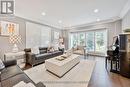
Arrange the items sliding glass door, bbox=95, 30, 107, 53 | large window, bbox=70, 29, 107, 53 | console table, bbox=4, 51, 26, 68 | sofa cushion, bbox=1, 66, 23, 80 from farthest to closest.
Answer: large window, bbox=70, 29, 107, 53
sliding glass door, bbox=95, 30, 107, 53
console table, bbox=4, 51, 26, 68
sofa cushion, bbox=1, 66, 23, 80

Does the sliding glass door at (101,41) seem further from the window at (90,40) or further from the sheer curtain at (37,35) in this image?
the sheer curtain at (37,35)

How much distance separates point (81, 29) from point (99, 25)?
5.45 ft

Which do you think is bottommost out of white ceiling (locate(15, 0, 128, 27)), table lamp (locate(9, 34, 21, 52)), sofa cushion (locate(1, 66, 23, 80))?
sofa cushion (locate(1, 66, 23, 80))

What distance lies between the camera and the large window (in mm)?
6899

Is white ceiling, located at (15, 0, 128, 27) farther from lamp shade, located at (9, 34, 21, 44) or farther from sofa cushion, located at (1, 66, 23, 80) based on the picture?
sofa cushion, located at (1, 66, 23, 80)

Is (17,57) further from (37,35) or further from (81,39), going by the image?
(81,39)

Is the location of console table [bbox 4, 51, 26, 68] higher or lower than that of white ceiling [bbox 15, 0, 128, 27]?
lower

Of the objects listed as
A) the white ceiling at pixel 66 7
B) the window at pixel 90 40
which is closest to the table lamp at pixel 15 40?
the white ceiling at pixel 66 7

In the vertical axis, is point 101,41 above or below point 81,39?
below

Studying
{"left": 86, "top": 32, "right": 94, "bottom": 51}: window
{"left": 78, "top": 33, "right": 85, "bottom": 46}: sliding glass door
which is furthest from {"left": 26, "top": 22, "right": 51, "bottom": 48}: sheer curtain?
{"left": 86, "top": 32, "right": 94, "bottom": 51}: window

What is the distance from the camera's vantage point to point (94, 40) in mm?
7473

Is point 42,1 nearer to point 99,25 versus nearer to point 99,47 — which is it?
point 99,25

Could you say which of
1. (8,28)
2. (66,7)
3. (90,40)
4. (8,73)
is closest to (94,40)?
(90,40)

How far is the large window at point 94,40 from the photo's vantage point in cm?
690
